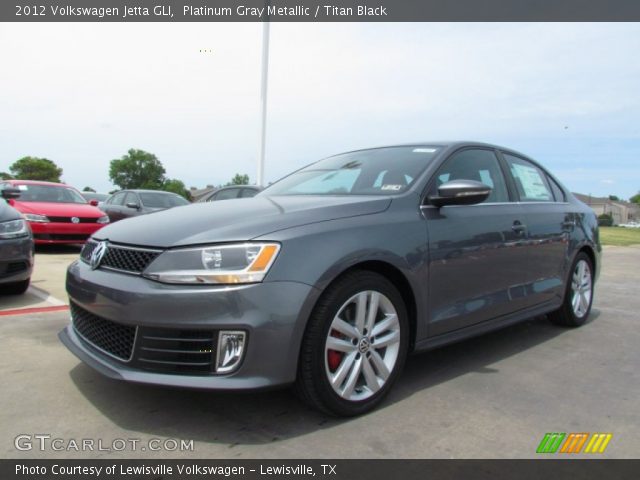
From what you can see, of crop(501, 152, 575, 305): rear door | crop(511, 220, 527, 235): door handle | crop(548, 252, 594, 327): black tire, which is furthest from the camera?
crop(548, 252, 594, 327): black tire

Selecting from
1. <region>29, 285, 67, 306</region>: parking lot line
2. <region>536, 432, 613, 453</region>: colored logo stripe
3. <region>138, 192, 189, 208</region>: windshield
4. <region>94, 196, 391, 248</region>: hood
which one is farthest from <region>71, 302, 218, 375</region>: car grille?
<region>138, 192, 189, 208</region>: windshield

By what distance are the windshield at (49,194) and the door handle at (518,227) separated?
29.3 ft

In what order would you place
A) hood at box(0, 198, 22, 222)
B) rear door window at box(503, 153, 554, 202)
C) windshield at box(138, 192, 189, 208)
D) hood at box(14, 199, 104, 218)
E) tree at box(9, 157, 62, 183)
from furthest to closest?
1. tree at box(9, 157, 62, 183)
2. windshield at box(138, 192, 189, 208)
3. hood at box(14, 199, 104, 218)
4. hood at box(0, 198, 22, 222)
5. rear door window at box(503, 153, 554, 202)

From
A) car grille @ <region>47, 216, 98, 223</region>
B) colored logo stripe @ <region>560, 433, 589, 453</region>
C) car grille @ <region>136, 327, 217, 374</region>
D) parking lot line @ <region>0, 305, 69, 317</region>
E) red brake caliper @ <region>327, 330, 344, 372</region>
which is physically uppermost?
car grille @ <region>136, 327, 217, 374</region>

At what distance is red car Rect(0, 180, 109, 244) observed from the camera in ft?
29.0

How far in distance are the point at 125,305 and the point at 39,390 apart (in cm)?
100

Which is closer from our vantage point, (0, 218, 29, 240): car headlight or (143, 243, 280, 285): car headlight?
(143, 243, 280, 285): car headlight

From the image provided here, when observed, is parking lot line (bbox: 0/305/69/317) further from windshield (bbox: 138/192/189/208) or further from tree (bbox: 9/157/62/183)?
tree (bbox: 9/157/62/183)

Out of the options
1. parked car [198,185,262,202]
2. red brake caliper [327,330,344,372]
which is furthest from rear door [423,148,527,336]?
parked car [198,185,262,202]

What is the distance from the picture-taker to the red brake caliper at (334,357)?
2.41 meters

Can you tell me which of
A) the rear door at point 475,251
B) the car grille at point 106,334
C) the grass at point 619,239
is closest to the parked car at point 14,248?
the car grille at point 106,334

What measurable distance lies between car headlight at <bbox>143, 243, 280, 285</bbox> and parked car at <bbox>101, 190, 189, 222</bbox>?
930cm

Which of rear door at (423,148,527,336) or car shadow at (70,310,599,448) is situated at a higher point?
rear door at (423,148,527,336)
